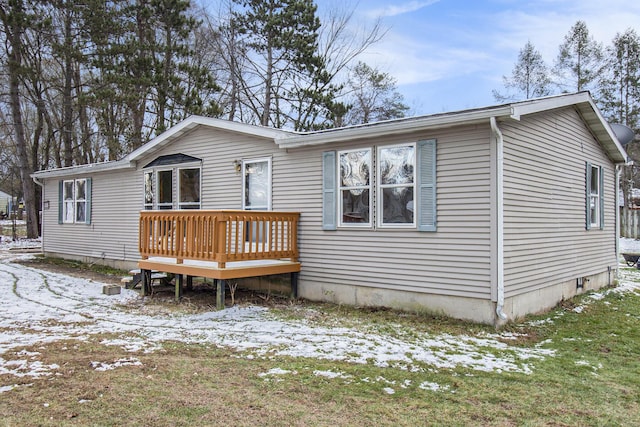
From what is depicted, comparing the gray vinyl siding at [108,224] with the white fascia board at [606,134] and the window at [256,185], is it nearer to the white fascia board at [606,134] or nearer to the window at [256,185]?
the window at [256,185]

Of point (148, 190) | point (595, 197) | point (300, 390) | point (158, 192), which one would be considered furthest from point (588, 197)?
point (148, 190)

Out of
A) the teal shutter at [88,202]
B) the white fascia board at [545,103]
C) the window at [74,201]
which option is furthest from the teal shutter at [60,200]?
the white fascia board at [545,103]

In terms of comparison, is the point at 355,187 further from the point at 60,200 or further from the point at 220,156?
the point at 60,200

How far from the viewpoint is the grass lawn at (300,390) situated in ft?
11.2

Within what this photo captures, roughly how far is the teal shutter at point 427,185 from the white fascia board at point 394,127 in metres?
0.31

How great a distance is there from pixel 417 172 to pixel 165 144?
635cm

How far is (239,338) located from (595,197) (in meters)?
7.98

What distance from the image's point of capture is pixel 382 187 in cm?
727

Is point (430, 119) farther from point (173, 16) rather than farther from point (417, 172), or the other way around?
point (173, 16)

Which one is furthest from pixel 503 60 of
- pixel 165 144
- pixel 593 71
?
pixel 165 144

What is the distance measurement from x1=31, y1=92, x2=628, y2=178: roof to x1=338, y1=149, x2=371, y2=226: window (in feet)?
1.08

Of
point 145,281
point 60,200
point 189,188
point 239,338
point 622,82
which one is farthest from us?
point 622,82

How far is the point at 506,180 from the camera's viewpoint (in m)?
6.43

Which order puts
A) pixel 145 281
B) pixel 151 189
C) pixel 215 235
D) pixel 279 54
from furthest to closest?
pixel 279 54
pixel 151 189
pixel 145 281
pixel 215 235
